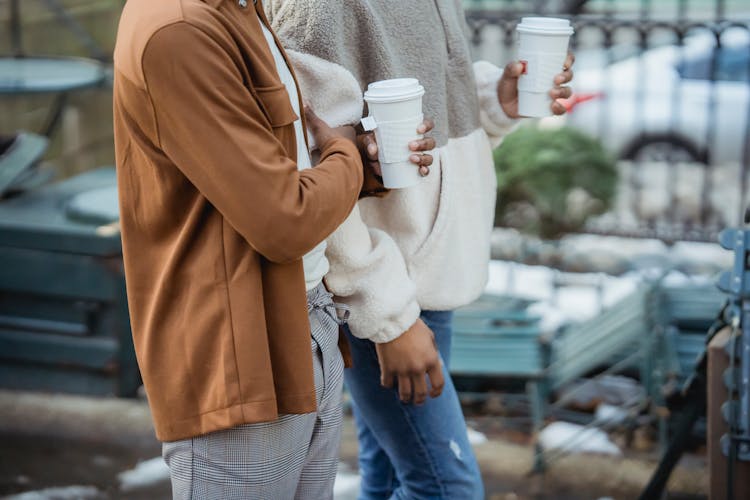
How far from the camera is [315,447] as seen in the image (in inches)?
73.1

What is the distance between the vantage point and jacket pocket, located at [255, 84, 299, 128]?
5.20ft

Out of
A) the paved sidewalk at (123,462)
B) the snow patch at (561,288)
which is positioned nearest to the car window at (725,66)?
the snow patch at (561,288)

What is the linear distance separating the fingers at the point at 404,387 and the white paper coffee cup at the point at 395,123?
39 cm

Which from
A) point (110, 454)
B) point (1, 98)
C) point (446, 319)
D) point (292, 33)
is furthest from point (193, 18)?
point (1, 98)

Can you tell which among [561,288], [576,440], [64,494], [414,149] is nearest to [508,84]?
[414,149]

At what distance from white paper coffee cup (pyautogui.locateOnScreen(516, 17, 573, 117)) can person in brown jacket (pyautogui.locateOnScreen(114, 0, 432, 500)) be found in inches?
→ 23.1

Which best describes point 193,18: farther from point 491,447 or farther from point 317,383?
point 491,447

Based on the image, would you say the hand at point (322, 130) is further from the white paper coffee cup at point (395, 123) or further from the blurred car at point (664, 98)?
the blurred car at point (664, 98)

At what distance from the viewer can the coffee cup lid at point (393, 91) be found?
178 centimetres

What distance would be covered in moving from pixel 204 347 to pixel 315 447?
0.37m

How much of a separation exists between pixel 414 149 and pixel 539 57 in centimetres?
48

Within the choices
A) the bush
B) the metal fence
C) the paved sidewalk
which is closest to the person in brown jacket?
the paved sidewalk

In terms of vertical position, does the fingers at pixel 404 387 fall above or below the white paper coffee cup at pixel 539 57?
below

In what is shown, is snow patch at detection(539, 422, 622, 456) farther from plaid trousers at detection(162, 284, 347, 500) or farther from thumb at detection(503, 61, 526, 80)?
plaid trousers at detection(162, 284, 347, 500)
